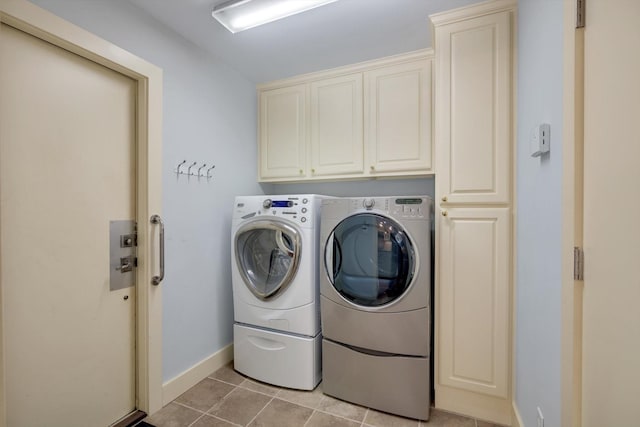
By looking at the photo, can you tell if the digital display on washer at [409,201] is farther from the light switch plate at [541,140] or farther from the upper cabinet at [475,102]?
the light switch plate at [541,140]

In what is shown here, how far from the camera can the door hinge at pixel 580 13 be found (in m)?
0.84

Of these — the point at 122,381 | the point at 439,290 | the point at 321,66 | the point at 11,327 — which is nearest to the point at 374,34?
the point at 321,66

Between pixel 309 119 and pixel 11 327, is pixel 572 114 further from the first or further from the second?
pixel 11 327

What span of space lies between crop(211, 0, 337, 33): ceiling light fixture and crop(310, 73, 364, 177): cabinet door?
782 mm

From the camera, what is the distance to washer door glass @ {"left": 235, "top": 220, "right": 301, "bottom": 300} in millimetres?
1913

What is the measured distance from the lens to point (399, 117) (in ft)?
6.82

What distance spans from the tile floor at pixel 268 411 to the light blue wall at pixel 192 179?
0.23m

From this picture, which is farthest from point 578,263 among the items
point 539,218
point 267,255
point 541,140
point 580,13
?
point 267,255

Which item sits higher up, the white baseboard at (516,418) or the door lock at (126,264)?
the door lock at (126,264)

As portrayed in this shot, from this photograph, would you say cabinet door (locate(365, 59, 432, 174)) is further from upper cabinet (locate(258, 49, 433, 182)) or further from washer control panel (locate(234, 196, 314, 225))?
washer control panel (locate(234, 196, 314, 225))

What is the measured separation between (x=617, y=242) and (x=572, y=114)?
1.35ft

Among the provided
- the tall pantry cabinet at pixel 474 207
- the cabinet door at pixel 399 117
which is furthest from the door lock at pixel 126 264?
the tall pantry cabinet at pixel 474 207

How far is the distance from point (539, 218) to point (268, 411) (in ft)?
5.89

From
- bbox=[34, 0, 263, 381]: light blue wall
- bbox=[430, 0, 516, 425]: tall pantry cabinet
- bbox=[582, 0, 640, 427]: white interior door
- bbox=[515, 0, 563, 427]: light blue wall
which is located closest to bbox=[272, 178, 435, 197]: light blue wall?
bbox=[34, 0, 263, 381]: light blue wall
